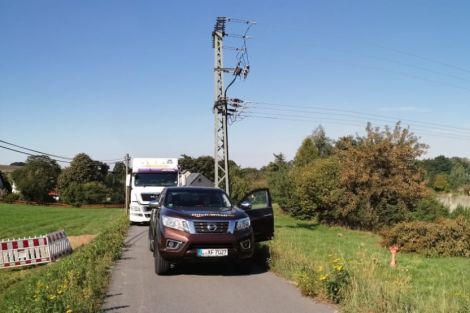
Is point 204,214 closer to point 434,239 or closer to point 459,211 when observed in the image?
point 434,239

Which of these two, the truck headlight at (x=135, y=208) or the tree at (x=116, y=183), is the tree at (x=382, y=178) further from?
the tree at (x=116, y=183)

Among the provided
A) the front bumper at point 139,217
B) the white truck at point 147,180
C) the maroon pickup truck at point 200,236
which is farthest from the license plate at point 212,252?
the front bumper at point 139,217

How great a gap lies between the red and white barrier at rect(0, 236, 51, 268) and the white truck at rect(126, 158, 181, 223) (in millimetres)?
6934

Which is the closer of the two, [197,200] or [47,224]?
[197,200]

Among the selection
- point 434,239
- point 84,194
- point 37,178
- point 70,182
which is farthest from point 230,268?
point 70,182

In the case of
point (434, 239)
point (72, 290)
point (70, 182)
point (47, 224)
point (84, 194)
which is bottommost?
point (434, 239)

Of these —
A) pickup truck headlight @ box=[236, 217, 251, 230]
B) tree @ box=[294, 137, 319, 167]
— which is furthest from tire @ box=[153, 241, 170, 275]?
Answer: tree @ box=[294, 137, 319, 167]

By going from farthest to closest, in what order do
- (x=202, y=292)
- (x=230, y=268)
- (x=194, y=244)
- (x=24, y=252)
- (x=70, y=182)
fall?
(x=70, y=182) < (x=24, y=252) < (x=230, y=268) < (x=194, y=244) < (x=202, y=292)

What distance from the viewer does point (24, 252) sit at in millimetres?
14648

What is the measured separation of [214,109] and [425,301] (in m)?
18.3

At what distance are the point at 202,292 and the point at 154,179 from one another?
588 inches

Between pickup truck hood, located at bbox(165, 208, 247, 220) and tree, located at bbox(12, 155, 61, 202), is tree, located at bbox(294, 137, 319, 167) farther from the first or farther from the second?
pickup truck hood, located at bbox(165, 208, 247, 220)

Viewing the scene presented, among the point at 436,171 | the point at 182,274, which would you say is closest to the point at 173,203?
the point at 182,274

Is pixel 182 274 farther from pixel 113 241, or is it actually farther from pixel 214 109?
pixel 214 109
